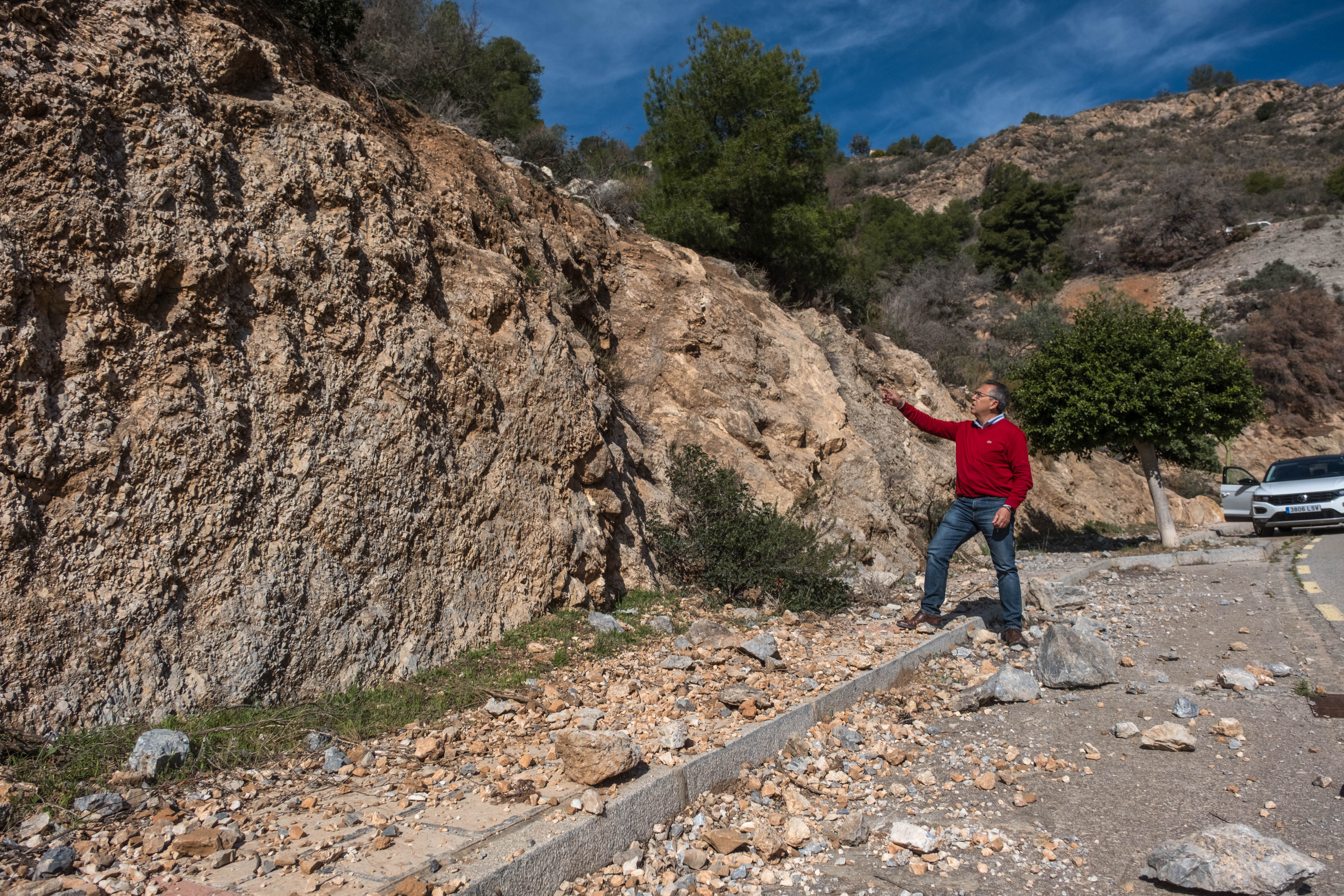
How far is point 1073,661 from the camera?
475cm

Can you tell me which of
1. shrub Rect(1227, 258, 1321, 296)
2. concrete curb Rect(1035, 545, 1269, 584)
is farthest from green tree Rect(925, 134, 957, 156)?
concrete curb Rect(1035, 545, 1269, 584)

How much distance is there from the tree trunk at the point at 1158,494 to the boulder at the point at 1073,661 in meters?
8.08

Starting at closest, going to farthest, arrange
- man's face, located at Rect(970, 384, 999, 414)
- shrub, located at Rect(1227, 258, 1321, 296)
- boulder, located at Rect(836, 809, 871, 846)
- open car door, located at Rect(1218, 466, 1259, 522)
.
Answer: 1. boulder, located at Rect(836, 809, 871, 846)
2. man's face, located at Rect(970, 384, 999, 414)
3. open car door, located at Rect(1218, 466, 1259, 522)
4. shrub, located at Rect(1227, 258, 1321, 296)

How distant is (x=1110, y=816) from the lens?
3119 millimetres

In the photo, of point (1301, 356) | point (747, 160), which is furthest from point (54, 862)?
point (1301, 356)

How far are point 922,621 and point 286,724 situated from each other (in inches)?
175

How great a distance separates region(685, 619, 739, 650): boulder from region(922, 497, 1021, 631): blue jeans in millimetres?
1676

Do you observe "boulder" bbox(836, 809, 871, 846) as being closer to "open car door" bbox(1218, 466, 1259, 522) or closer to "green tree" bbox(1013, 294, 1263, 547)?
"green tree" bbox(1013, 294, 1263, 547)

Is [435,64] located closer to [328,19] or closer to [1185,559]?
[328,19]

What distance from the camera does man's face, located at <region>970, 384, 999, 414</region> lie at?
570 centimetres

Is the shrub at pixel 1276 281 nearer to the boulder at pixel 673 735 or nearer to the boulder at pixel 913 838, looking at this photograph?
the boulder at pixel 913 838

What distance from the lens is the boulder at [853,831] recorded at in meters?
3.03

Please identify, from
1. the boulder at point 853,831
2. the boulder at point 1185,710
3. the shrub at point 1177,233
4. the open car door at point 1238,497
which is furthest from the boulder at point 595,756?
the shrub at point 1177,233

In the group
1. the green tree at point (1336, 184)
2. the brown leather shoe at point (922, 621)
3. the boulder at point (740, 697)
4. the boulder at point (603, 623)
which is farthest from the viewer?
the green tree at point (1336, 184)
